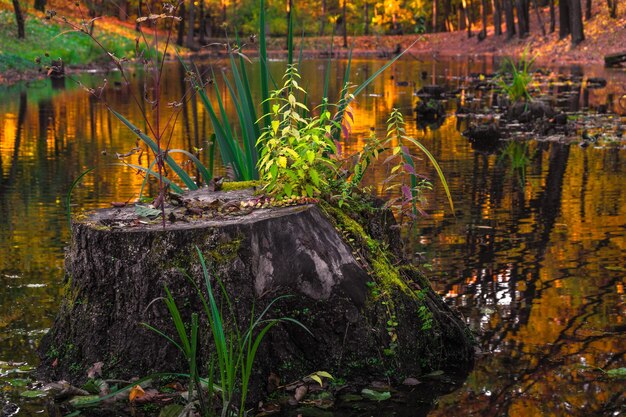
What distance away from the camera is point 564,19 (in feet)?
152

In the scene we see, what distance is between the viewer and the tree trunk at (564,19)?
45.8m

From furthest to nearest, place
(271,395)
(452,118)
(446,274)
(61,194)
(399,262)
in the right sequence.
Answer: (452,118) → (61,194) → (446,274) → (399,262) → (271,395)

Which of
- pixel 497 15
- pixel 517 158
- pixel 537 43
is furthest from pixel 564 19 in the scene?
pixel 517 158

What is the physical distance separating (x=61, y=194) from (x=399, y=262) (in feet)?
19.7

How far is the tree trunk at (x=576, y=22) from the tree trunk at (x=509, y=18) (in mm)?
9957

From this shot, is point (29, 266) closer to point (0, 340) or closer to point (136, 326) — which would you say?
point (0, 340)

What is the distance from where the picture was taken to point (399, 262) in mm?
5488

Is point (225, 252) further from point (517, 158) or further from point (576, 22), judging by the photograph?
point (576, 22)

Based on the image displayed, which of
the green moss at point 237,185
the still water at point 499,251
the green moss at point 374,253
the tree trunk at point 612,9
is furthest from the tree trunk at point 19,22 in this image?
the green moss at point 374,253

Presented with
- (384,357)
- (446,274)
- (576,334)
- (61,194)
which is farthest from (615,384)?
(61,194)

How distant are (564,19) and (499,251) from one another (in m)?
41.2

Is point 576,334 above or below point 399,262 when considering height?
below

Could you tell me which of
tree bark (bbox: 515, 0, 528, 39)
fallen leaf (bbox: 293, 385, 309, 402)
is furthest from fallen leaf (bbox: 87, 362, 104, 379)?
tree bark (bbox: 515, 0, 528, 39)

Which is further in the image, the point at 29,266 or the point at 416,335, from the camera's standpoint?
the point at 29,266
